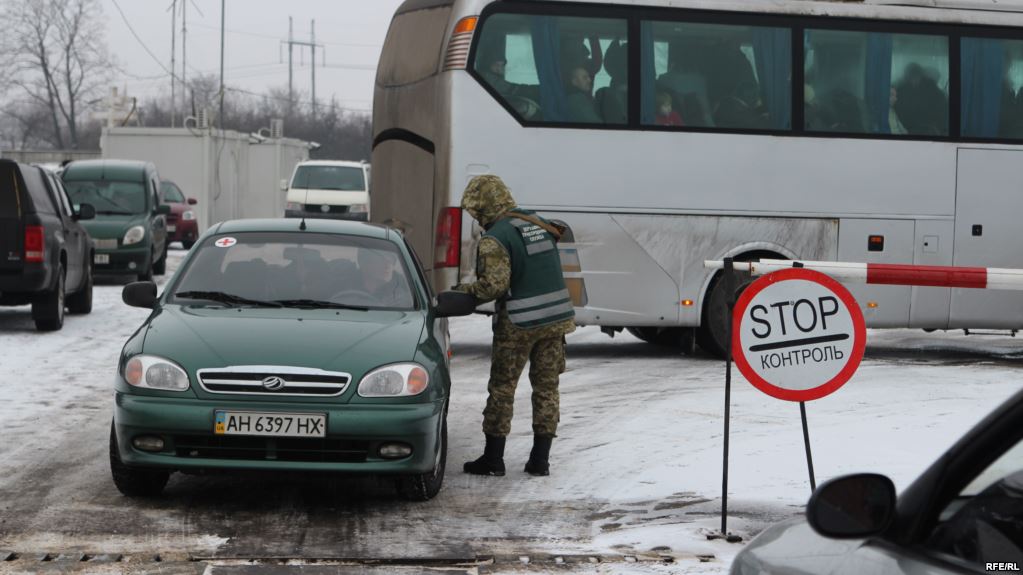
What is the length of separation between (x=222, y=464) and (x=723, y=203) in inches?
335

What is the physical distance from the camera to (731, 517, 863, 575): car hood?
2875 millimetres

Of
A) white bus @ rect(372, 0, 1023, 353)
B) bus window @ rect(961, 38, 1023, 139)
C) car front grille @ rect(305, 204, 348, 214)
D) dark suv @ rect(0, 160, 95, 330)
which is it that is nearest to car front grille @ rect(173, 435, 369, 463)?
white bus @ rect(372, 0, 1023, 353)

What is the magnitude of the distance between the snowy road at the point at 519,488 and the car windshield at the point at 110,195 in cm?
1144

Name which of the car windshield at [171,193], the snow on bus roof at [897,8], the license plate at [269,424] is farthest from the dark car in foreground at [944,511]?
the car windshield at [171,193]

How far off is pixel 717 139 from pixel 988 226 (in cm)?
284

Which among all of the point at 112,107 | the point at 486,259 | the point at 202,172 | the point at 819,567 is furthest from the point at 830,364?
the point at 112,107

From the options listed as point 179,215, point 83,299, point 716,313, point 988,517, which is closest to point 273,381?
point 988,517

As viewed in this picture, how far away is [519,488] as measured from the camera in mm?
8641

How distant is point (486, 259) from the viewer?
8820mm

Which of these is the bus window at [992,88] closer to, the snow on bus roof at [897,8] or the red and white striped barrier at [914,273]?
the snow on bus roof at [897,8]

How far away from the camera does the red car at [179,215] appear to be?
35438mm

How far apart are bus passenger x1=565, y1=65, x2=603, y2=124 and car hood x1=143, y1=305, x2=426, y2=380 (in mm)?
6786

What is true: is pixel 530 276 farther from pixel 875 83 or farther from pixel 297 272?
pixel 875 83

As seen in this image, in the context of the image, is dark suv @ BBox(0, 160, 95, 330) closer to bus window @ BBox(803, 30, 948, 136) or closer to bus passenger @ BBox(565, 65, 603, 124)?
bus passenger @ BBox(565, 65, 603, 124)
